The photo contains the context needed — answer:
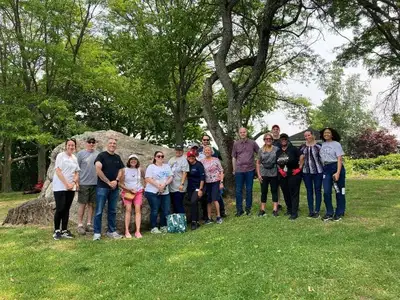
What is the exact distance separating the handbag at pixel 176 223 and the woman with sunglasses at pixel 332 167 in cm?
295

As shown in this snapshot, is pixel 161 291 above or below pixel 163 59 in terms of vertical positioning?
below

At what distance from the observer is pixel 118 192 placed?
807cm

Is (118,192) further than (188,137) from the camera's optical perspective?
No

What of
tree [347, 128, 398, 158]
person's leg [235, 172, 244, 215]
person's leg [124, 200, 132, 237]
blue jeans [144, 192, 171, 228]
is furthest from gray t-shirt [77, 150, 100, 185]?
tree [347, 128, 398, 158]

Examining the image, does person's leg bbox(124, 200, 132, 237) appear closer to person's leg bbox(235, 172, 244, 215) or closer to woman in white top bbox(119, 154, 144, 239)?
woman in white top bbox(119, 154, 144, 239)

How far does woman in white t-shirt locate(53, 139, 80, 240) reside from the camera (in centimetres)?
765

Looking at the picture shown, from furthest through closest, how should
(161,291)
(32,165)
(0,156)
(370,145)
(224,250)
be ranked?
(370,145) < (32,165) < (0,156) < (224,250) < (161,291)

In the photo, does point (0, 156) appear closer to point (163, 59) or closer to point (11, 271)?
point (163, 59)

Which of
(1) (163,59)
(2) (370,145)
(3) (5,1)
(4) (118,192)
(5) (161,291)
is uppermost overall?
(3) (5,1)

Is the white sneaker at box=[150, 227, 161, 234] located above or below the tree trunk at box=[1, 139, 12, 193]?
below

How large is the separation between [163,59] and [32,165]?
20.6 metres

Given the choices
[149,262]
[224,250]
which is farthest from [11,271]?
[224,250]

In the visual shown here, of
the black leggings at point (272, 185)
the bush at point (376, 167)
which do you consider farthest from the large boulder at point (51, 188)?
the bush at point (376, 167)

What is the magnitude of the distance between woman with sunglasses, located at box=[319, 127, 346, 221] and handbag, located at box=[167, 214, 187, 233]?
116 inches
